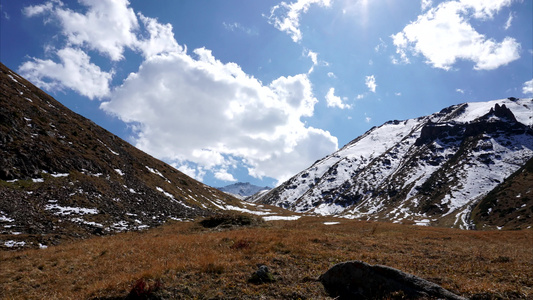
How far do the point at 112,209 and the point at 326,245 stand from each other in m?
29.1

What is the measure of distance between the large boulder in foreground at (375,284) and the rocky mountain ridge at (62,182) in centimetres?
2354

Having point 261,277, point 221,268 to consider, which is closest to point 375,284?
point 261,277

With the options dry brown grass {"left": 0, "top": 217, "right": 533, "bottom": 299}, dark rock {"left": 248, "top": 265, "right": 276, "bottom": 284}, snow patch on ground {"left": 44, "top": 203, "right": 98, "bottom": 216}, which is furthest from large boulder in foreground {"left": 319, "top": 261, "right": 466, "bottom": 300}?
snow patch on ground {"left": 44, "top": 203, "right": 98, "bottom": 216}

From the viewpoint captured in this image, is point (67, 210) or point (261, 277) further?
point (67, 210)

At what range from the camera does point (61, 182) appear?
117 ft

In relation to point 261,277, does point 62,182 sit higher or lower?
higher

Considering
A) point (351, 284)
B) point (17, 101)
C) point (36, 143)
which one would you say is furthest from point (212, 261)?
point (17, 101)

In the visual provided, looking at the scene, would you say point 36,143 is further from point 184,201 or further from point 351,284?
point 351,284

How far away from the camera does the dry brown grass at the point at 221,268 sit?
11.1 metres

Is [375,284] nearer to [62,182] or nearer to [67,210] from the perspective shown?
[67,210]

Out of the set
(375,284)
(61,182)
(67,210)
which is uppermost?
(61,182)

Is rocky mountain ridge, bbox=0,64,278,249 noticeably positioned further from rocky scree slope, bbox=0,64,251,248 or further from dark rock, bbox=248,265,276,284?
dark rock, bbox=248,265,276,284

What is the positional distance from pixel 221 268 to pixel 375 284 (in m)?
6.95

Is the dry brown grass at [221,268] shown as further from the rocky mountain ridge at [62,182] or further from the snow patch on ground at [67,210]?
the snow patch on ground at [67,210]
